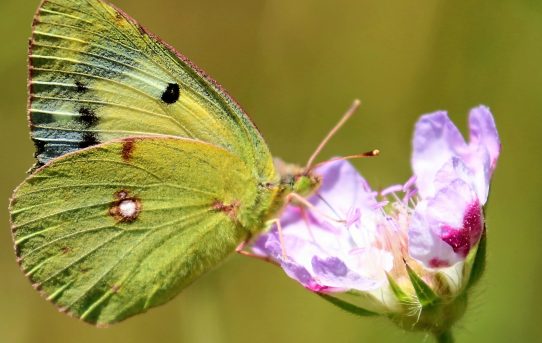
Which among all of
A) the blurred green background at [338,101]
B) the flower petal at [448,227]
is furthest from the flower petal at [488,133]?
the blurred green background at [338,101]

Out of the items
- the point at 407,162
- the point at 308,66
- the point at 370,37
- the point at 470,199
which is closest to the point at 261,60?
the point at 308,66

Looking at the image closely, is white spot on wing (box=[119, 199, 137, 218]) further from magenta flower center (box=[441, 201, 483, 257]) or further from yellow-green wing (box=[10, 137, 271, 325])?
magenta flower center (box=[441, 201, 483, 257])

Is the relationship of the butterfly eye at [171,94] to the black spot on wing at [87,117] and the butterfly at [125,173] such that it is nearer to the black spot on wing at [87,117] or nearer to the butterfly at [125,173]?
the butterfly at [125,173]

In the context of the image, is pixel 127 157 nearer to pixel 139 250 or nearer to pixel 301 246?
pixel 139 250

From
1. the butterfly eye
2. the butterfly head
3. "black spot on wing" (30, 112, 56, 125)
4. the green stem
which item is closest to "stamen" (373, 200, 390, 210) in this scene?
the butterfly head

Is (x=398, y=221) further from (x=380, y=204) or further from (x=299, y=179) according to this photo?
(x=299, y=179)

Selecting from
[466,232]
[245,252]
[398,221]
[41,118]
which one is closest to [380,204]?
[398,221]
